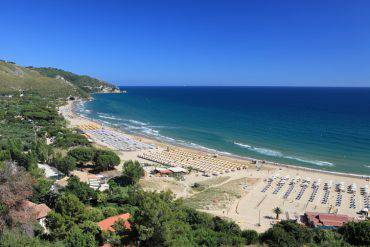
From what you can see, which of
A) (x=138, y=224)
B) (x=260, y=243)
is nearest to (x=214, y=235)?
(x=260, y=243)

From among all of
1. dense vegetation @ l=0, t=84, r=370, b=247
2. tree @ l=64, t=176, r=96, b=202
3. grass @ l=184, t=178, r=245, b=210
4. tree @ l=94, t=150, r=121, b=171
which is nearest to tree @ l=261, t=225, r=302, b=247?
dense vegetation @ l=0, t=84, r=370, b=247

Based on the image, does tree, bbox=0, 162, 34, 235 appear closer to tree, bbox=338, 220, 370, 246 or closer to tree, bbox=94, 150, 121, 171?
tree, bbox=338, 220, 370, 246

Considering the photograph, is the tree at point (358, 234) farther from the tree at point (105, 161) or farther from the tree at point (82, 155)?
the tree at point (82, 155)

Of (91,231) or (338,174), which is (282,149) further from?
(91,231)

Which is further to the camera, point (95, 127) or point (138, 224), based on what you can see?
point (95, 127)

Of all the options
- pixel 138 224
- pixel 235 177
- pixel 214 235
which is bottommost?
pixel 235 177

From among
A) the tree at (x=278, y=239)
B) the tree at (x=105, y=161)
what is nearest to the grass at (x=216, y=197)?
the tree at (x=105, y=161)

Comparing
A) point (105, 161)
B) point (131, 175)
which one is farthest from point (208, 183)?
point (105, 161)
